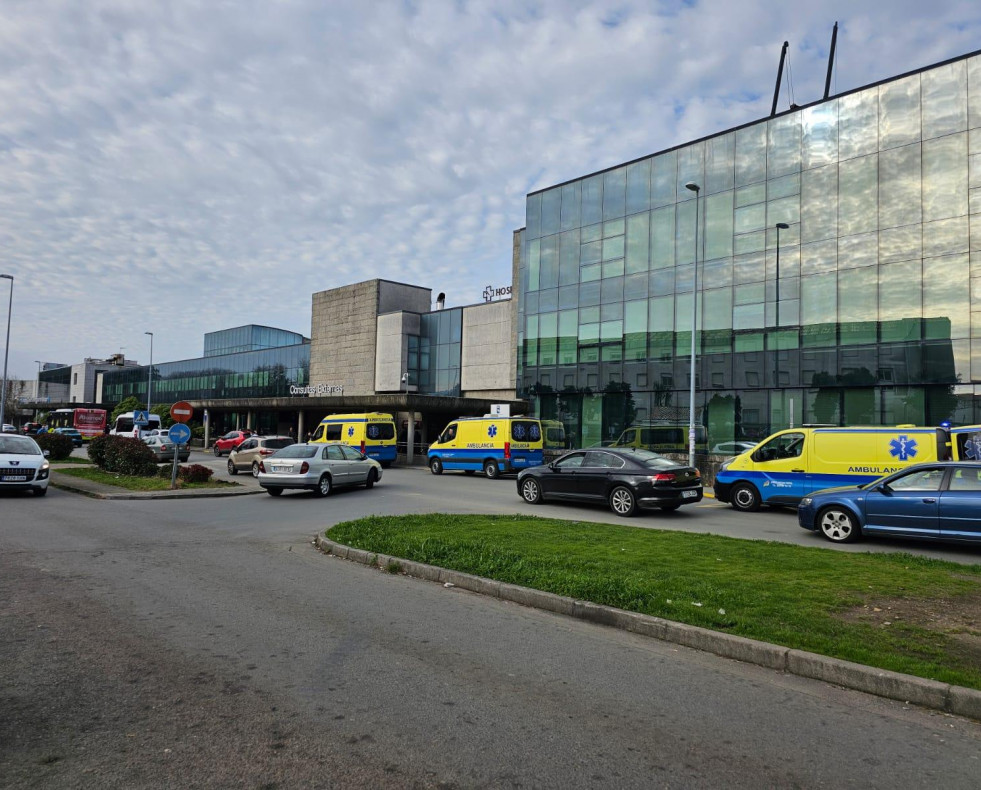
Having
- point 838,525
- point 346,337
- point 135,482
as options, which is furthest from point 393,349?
point 838,525

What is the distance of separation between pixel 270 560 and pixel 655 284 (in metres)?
27.6

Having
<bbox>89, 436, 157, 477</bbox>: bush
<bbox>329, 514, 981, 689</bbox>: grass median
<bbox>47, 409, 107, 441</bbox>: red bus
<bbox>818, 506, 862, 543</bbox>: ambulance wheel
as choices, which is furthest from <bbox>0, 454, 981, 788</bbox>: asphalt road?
<bbox>47, 409, 107, 441</bbox>: red bus

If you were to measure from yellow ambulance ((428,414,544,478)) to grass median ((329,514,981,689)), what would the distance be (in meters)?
15.0

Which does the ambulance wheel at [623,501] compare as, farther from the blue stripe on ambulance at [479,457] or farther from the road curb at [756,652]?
the blue stripe on ambulance at [479,457]

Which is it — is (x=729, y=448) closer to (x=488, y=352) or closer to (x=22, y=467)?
(x=488, y=352)

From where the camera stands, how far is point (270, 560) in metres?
9.67

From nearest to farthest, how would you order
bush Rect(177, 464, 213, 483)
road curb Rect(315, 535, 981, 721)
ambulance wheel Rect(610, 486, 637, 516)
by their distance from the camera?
road curb Rect(315, 535, 981, 721)
ambulance wheel Rect(610, 486, 637, 516)
bush Rect(177, 464, 213, 483)

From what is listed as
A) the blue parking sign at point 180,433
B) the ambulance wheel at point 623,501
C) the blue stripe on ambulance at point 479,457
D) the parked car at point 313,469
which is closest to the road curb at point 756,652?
the ambulance wheel at point 623,501

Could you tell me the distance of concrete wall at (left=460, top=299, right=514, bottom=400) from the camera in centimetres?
4484

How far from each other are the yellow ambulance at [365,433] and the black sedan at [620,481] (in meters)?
14.9

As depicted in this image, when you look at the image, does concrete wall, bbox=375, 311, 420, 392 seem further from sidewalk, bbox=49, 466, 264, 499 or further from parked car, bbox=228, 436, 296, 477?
sidewalk, bbox=49, 466, 264, 499

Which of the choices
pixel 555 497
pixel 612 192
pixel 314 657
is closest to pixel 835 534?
pixel 555 497

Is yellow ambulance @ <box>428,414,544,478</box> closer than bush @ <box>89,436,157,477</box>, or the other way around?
bush @ <box>89,436,157,477</box>

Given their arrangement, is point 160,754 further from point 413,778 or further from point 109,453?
point 109,453
